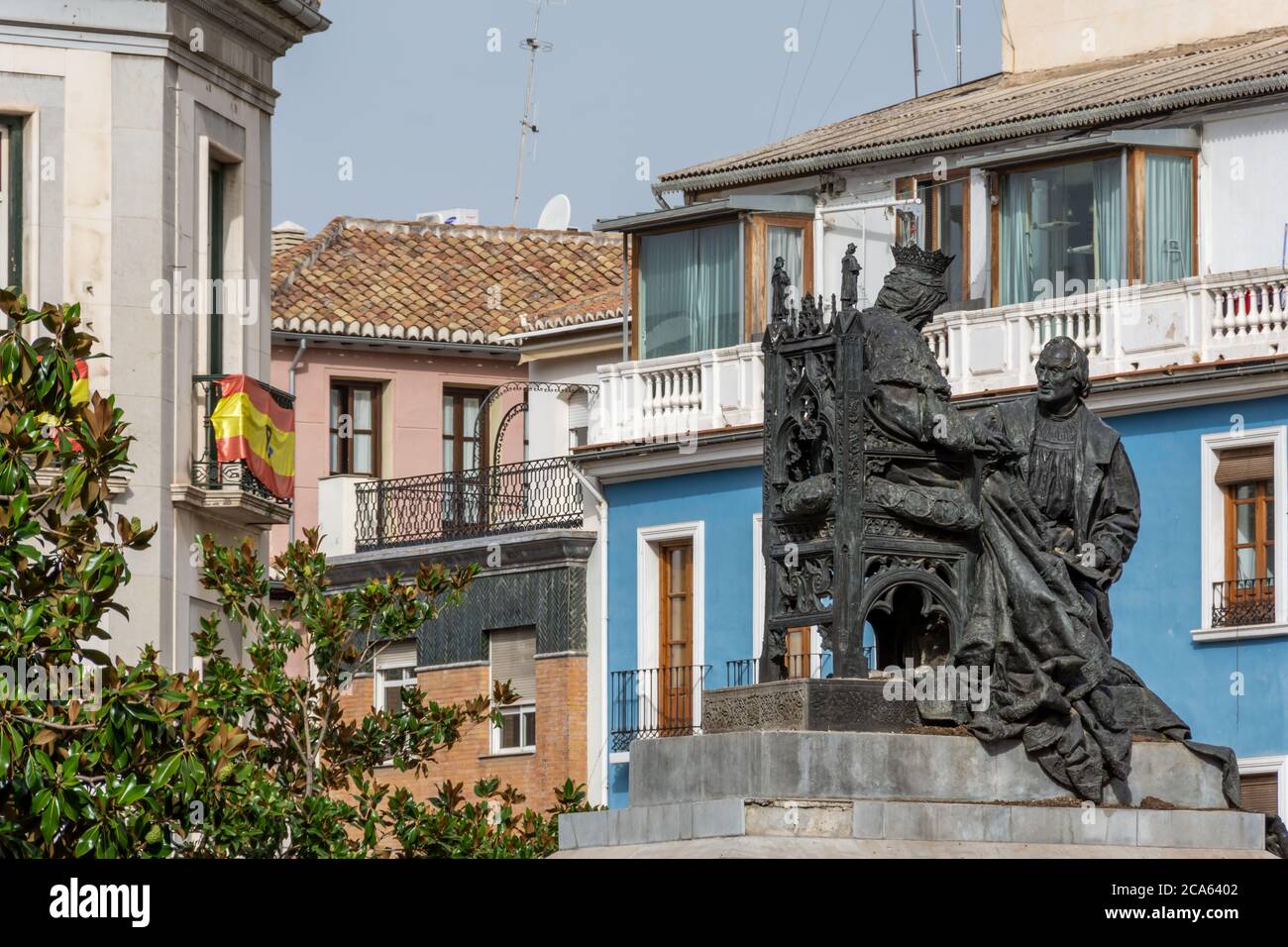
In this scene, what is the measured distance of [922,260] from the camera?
60.0 feet

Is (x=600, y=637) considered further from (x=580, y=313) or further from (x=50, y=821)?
(x=50, y=821)

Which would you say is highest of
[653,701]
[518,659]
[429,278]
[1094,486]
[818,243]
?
[429,278]

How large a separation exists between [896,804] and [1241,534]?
21.4 m

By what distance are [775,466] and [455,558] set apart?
99.5 feet

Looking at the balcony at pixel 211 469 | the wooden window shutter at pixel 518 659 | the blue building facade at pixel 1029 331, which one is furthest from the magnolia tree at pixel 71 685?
the wooden window shutter at pixel 518 659

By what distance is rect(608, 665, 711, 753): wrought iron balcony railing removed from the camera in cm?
4300

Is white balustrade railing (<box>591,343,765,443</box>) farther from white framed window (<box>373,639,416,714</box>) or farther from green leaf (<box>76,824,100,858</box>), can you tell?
green leaf (<box>76,824,100,858</box>)

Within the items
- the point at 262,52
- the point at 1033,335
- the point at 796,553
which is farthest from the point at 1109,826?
the point at 1033,335

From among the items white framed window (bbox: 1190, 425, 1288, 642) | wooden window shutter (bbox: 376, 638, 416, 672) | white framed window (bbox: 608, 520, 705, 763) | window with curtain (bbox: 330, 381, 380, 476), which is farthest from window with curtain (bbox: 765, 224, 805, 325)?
window with curtain (bbox: 330, 381, 380, 476)

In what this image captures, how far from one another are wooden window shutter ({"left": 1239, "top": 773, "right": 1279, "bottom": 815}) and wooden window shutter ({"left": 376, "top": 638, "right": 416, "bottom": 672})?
15.2 m

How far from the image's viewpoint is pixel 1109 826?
56.4 ft

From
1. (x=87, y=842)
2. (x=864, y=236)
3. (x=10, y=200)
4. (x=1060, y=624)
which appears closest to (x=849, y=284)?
(x=1060, y=624)

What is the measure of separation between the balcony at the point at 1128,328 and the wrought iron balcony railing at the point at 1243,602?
2299 millimetres
